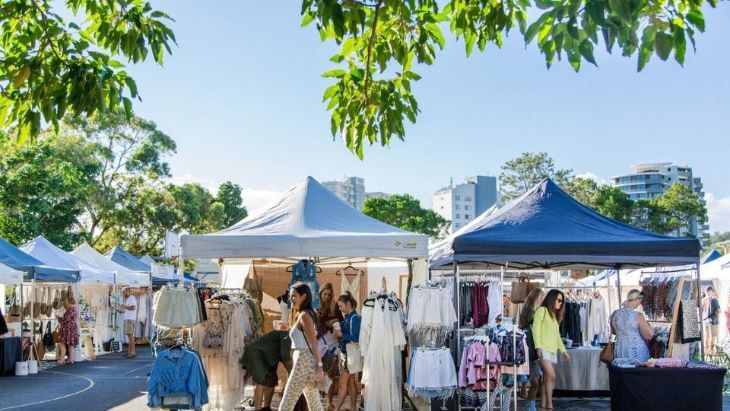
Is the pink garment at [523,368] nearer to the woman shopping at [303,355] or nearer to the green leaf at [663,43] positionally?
the woman shopping at [303,355]

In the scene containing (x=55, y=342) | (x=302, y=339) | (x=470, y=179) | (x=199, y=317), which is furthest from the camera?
(x=470, y=179)

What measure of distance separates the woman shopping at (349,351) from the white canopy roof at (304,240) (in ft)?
2.69

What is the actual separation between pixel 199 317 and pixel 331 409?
7.18 ft

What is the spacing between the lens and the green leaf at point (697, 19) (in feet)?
11.8

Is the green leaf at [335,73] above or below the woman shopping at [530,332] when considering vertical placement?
above

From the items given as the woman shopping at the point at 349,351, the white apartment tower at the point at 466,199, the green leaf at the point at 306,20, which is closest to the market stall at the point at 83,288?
the woman shopping at the point at 349,351

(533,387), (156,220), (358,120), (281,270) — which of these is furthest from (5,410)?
(156,220)

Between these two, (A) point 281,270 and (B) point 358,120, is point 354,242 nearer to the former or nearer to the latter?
(A) point 281,270

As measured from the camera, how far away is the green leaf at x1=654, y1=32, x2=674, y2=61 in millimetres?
3490

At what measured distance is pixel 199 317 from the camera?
9.76 m

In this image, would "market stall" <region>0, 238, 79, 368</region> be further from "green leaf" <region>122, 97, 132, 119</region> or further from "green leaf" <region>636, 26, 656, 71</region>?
"green leaf" <region>636, 26, 656, 71</region>

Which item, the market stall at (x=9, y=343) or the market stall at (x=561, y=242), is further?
the market stall at (x=9, y=343)

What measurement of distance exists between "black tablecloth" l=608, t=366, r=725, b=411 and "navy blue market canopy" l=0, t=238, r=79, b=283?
12.4m

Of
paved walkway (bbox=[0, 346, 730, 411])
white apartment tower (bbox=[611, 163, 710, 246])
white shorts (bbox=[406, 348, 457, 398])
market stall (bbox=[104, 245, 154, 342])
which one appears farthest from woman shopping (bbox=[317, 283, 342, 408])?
white apartment tower (bbox=[611, 163, 710, 246])
